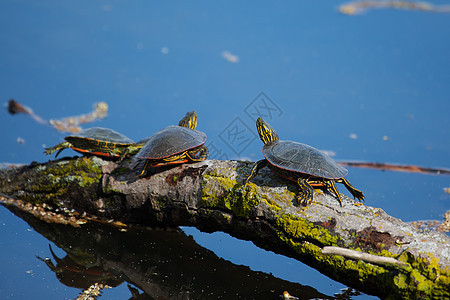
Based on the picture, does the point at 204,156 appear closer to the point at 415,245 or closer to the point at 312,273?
the point at 312,273

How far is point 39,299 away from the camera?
107 inches

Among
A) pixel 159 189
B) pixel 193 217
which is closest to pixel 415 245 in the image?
pixel 193 217

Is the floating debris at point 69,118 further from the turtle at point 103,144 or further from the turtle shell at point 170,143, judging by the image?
the turtle shell at point 170,143

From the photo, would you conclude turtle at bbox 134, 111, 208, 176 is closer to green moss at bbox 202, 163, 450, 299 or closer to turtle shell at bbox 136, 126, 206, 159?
turtle shell at bbox 136, 126, 206, 159

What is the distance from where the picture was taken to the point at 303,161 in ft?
9.21

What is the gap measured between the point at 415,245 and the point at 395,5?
6.28m

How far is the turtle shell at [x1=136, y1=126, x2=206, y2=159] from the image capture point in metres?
3.15

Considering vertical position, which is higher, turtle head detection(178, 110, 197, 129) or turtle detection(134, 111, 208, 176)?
turtle head detection(178, 110, 197, 129)

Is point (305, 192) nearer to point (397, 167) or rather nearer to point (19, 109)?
point (397, 167)

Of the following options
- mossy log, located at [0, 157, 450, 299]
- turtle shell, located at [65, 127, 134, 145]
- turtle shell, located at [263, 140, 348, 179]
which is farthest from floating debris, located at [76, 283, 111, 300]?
turtle shell, located at [263, 140, 348, 179]

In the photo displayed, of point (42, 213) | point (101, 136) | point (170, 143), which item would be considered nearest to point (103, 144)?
point (101, 136)

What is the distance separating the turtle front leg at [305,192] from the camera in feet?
9.03

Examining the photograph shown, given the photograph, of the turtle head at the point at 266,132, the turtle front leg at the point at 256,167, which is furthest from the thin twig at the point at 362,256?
the turtle head at the point at 266,132

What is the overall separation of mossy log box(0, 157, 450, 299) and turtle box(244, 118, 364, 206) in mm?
75
